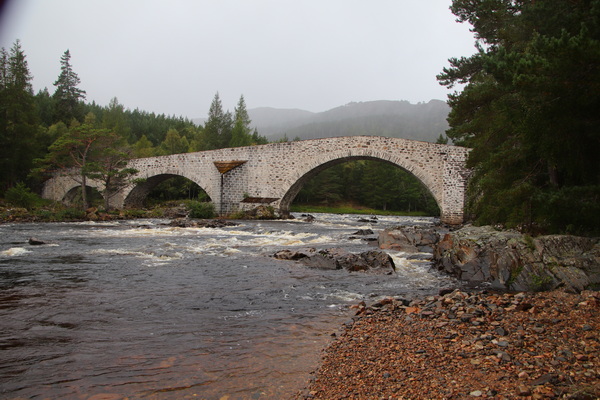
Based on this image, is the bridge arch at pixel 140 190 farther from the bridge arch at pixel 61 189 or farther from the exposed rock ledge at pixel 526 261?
the exposed rock ledge at pixel 526 261

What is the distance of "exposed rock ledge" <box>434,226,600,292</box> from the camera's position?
5.67 m

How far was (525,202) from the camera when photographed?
6699mm

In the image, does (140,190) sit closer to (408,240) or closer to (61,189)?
(61,189)

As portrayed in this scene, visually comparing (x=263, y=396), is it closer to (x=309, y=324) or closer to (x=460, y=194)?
(x=309, y=324)

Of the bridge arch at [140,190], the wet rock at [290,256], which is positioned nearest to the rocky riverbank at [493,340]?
the wet rock at [290,256]

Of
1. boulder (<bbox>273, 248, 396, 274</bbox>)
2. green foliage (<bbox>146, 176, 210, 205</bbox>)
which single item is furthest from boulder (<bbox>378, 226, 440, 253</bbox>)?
green foliage (<bbox>146, 176, 210, 205</bbox>)

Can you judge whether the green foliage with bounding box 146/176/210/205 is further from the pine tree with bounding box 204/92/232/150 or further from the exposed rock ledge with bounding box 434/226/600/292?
the exposed rock ledge with bounding box 434/226/600/292

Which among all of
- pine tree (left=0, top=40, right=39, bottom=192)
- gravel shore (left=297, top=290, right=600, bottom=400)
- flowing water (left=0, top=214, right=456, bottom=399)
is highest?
pine tree (left=0, top=40, right=39, bottom=192)

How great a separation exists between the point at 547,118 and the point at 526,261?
237 cm

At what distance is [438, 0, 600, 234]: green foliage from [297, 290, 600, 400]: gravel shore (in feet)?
6.08

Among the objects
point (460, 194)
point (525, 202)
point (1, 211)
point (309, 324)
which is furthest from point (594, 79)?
point (1, 211)

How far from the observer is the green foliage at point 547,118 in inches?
180

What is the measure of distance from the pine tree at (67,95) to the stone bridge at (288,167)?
81.7 ft

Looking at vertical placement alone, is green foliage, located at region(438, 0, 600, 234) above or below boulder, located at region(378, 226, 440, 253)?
above
